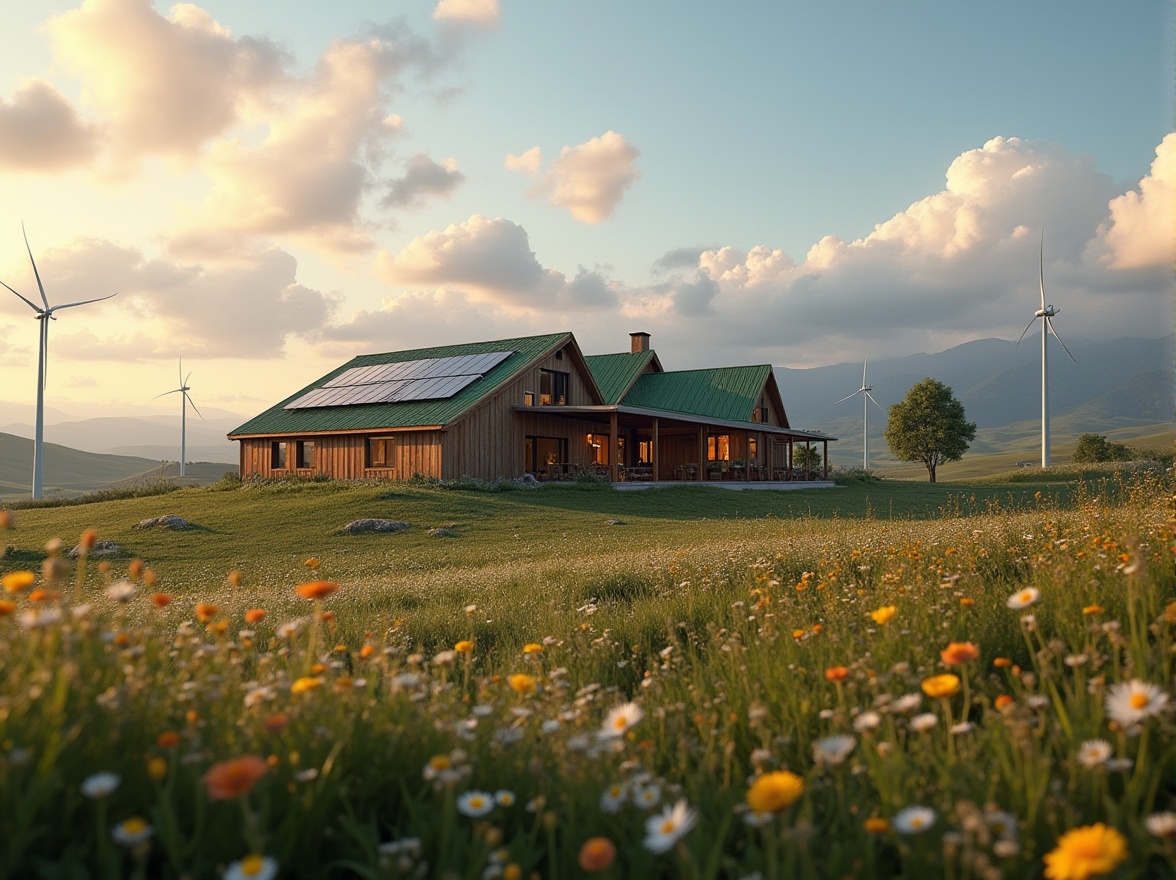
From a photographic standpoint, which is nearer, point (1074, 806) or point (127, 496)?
point (1074, 806)

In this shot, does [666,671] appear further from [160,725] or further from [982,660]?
[160,725]

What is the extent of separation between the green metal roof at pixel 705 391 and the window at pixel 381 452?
53.5ft

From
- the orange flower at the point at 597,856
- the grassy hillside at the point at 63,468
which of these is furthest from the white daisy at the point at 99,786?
the grassy hillside at the point at 63,468

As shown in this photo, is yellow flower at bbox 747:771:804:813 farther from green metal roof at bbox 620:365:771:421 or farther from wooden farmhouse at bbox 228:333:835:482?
green metal roof at bbox 620:365:771:421

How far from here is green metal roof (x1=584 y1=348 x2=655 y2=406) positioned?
47.1m

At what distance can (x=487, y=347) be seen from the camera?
4241cm

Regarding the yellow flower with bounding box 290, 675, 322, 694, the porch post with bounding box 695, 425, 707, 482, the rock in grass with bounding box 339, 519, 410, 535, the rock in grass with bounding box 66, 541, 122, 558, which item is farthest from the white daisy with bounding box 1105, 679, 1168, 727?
the porch post with bounding box 695, 425, 707, 482

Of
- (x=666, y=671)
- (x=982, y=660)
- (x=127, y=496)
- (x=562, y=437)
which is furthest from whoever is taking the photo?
(x=562, y=437)

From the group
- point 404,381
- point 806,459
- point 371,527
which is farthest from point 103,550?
point 806,459

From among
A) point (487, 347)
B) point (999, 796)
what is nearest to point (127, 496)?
point (487, 347)

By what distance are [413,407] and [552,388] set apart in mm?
7707

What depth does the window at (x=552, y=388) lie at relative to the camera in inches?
1555

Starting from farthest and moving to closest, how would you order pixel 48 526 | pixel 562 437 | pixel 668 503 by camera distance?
pixel 562 437, pixel 668 503, pixel 48 526

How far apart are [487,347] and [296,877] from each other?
4050cm
